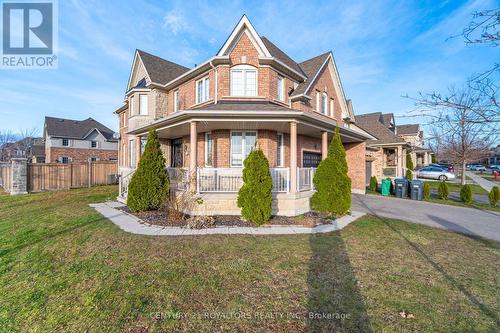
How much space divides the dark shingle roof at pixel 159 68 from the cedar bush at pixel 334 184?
43.2 ft

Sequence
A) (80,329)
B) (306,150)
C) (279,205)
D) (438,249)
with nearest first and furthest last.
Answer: (80,329) < (438,249) < (279,205) < (306,150)

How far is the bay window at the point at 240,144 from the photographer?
11461mm

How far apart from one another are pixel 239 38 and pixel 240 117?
561cm

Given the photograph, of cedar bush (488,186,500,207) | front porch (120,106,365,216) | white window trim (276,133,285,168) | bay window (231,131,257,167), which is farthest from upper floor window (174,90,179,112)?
cedar bush (488,186,500,207)

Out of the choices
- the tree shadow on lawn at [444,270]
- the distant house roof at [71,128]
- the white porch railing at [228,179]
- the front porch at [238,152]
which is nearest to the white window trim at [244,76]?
the front porch at [238,152]

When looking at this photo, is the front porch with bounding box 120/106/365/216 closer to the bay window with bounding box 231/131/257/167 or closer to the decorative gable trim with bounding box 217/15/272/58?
the bay window with bounding box 231/131/257/167

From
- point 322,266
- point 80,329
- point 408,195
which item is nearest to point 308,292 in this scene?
point 322,266

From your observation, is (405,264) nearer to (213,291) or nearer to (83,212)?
(213,291)

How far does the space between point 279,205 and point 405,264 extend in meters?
4.68

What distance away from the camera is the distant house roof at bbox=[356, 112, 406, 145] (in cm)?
2064

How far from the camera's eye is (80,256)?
5.21m

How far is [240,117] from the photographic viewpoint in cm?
Result: 881

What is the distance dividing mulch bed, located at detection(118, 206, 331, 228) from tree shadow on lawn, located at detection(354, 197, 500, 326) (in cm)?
242

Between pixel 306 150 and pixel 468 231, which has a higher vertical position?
pixel 306 150
